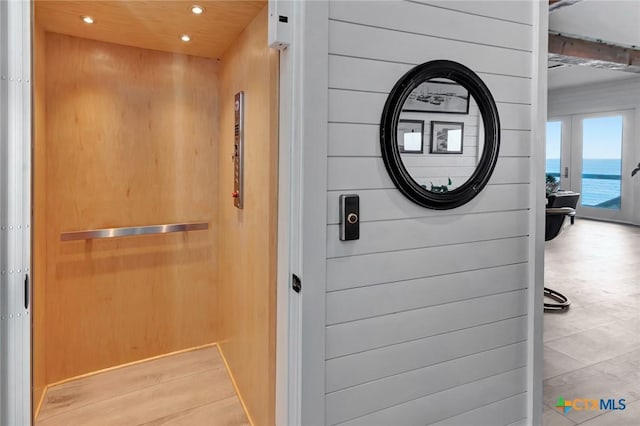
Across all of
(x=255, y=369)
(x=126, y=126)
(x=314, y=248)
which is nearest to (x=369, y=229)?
(x=314, y=248)

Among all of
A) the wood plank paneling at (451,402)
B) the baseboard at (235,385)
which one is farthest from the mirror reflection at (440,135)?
the baseboard at (235,385)

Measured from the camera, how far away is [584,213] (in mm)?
9375

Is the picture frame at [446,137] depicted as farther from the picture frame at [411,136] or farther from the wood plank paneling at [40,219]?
the wood plank paneling at [40,219]

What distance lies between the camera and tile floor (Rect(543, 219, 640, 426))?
2344 millimetres

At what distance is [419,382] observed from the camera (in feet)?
5.49

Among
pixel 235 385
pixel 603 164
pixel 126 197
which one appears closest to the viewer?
pixel 235 385

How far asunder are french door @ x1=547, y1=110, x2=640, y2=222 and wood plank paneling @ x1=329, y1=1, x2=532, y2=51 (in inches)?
339

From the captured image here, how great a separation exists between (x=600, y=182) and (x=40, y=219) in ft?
33.8

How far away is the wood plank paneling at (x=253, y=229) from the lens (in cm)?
185

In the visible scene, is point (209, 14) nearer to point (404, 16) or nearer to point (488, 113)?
point (404, 16)

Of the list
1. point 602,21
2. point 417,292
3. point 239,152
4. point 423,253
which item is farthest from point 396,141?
point 602,21

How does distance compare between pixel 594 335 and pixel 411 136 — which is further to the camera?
pixel 594 335

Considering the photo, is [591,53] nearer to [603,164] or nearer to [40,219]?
[603,164]

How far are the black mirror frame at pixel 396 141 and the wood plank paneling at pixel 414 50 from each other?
0.16 feet
